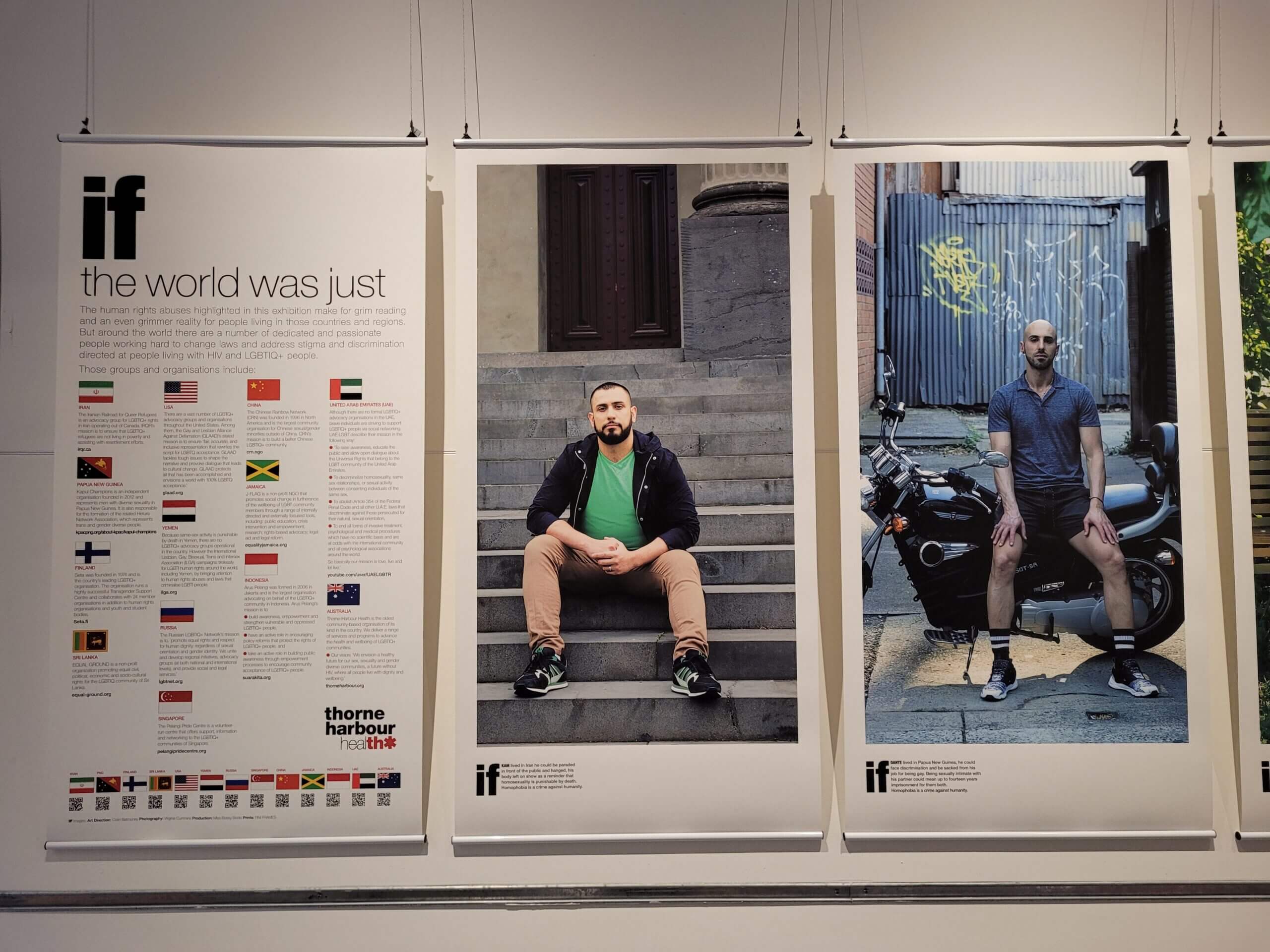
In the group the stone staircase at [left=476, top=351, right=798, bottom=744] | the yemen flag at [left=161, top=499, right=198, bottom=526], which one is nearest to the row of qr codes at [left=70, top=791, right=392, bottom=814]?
the stone staircase at [left=476, top=351, right=798, bottom=744]

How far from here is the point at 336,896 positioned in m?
2.38

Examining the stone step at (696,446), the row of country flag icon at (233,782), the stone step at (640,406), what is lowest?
the row of country flag icon at (233,782)

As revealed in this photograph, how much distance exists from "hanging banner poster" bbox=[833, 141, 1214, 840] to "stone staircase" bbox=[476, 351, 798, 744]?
20 centimetres

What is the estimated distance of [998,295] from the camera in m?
2.36

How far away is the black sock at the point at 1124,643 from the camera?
7.67ft

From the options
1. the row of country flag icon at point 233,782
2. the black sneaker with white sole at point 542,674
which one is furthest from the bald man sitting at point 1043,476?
the row of country flag icon at point 233,782

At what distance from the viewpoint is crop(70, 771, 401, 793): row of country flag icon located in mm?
2322

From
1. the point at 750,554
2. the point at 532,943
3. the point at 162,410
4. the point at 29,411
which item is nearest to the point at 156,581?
the point at 162,410

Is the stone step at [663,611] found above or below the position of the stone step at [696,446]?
below

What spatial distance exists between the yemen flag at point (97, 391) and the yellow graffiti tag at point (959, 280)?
2087mm

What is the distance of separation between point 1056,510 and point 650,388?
1083 millimetres

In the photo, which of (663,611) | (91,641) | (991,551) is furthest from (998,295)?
(91,641)

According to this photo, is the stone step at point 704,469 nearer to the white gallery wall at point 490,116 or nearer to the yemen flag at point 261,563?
the white gallery wall at point 490,116

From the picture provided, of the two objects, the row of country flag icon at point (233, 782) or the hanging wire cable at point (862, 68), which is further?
the hanging wire cable at point (862, 68)
